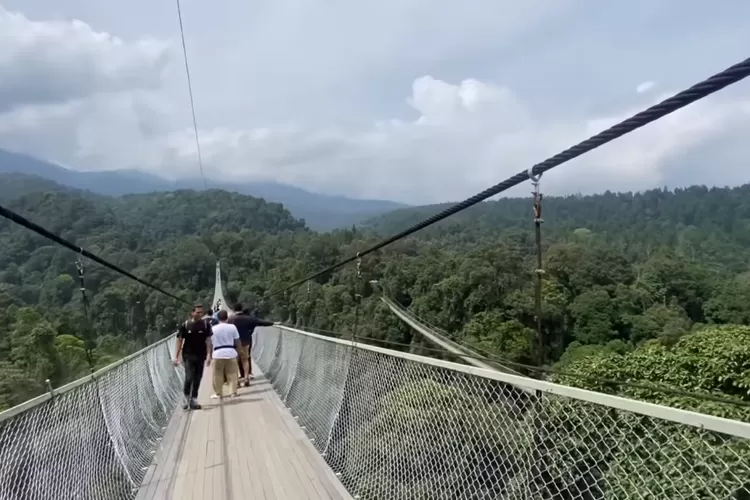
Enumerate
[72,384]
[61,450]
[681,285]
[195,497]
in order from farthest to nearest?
[681,285]
[195,497]
[72,384]
[61,450]

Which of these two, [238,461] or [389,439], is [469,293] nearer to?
[238,461]

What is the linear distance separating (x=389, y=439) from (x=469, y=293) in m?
36.5

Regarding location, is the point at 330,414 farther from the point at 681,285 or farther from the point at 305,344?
the point at 681,285

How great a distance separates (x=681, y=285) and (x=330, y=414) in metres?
42.4

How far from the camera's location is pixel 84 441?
99.7 inches

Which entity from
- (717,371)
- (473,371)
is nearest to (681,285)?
(717,371)

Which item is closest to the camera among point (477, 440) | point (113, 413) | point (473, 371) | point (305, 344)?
point (473, 371)

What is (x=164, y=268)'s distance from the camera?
2201 inches

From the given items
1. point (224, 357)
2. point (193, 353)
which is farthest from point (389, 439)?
point (193, 353)

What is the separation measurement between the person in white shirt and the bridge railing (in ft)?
5.57

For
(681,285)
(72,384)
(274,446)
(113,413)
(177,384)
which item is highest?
(72,384)

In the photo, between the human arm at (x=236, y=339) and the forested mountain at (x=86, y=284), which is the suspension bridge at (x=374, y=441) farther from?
the human arm at (x=236, y=339)

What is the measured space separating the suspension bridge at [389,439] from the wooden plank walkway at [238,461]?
0.01 metres

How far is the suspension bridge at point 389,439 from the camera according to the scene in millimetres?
1315
